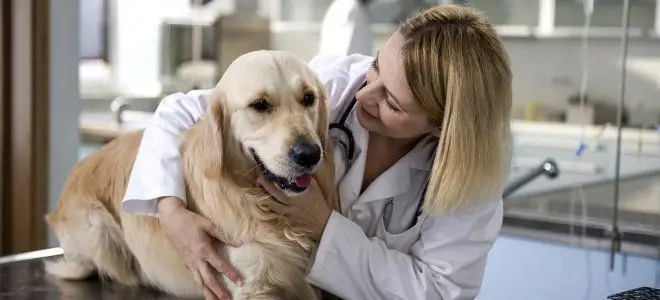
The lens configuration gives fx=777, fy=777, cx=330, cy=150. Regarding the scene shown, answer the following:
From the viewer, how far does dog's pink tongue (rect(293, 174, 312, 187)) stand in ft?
3.56

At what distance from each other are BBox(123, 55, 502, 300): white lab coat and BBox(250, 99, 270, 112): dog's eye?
19 centimetres

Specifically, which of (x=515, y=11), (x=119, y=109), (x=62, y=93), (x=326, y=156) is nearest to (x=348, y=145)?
(x=326, y=156)

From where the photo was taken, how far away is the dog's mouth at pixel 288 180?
3.57 ft

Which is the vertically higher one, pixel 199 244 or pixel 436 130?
pixel 436 130

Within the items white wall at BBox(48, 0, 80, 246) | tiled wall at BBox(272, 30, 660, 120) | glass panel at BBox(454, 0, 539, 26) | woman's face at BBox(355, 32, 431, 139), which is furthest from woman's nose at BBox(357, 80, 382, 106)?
glass panel at BBox(454, 0, 539, 26)

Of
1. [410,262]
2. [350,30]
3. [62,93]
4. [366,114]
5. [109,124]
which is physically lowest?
[109,124]

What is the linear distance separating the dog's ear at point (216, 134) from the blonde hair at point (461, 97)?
28cm

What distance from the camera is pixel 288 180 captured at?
3.57ft

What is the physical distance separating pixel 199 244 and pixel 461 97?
44 centimetres

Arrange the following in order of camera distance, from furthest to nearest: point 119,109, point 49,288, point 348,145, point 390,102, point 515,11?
point 119,109
point 515,11
point 49,288
point 348,145
point 390,102

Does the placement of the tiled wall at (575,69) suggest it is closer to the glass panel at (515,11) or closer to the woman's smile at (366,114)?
the glass panel at (515,11)

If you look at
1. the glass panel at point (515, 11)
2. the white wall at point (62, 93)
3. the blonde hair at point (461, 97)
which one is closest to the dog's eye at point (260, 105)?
the blonde hair at point (461, 97)

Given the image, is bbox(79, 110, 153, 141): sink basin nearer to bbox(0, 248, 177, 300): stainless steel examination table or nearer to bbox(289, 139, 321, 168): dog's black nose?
bbox(0, 248, 177, 300): stainless steel examination table

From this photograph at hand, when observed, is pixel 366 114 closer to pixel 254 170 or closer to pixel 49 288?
pixel 254 170
